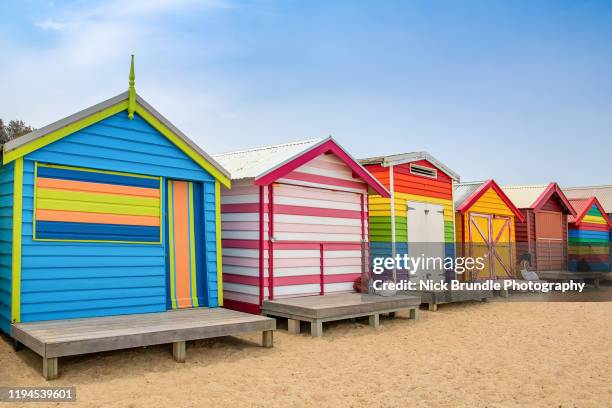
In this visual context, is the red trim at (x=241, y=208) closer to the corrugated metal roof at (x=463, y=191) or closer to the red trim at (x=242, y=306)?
the red trim at (x=242, y=306)

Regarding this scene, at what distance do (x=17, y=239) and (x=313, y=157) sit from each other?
5.47m

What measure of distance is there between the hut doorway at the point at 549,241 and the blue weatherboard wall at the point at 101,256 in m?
15.1

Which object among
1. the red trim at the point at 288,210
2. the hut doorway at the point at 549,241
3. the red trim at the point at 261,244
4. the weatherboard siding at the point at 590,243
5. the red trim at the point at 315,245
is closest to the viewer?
the red trim at the point at 261,244

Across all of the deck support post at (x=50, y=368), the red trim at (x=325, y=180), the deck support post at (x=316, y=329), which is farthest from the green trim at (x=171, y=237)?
the deck support post at (x=50, y=368)

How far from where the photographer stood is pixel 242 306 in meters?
10.5

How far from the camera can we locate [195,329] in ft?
23.9

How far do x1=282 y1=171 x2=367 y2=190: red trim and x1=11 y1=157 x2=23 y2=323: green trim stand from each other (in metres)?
4.60

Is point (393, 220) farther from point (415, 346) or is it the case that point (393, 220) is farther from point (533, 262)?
point (533, 262)

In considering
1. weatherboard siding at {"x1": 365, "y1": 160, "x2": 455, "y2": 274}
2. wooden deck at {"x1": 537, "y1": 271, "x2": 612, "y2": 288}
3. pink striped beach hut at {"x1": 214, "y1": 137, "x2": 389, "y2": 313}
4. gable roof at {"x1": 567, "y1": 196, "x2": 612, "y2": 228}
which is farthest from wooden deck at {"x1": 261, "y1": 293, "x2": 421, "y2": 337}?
gable roof at {"x1": 567, "y1": 196, "x2": 612, "y2": 228}

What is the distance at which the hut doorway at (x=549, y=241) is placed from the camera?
66.8ft

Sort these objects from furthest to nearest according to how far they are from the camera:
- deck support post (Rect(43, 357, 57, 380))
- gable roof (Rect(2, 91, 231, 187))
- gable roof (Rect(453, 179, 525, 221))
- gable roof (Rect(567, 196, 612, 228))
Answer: gable roof (Rect(567, 196, 612, 228)) → gable roof (Rect(453, 179, 525, 221)) → gable roof (Rect(2, 91, 231, 187)) → deck support post (Rect(43, 357, 57, 380))

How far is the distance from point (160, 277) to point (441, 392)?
15.3 feet

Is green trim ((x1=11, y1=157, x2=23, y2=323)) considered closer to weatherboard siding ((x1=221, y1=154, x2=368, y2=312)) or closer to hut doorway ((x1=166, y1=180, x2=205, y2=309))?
hut doorway ((x1=166, y1=180, x2=205, y2=309))

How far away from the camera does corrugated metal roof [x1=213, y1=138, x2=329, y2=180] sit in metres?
10.1
